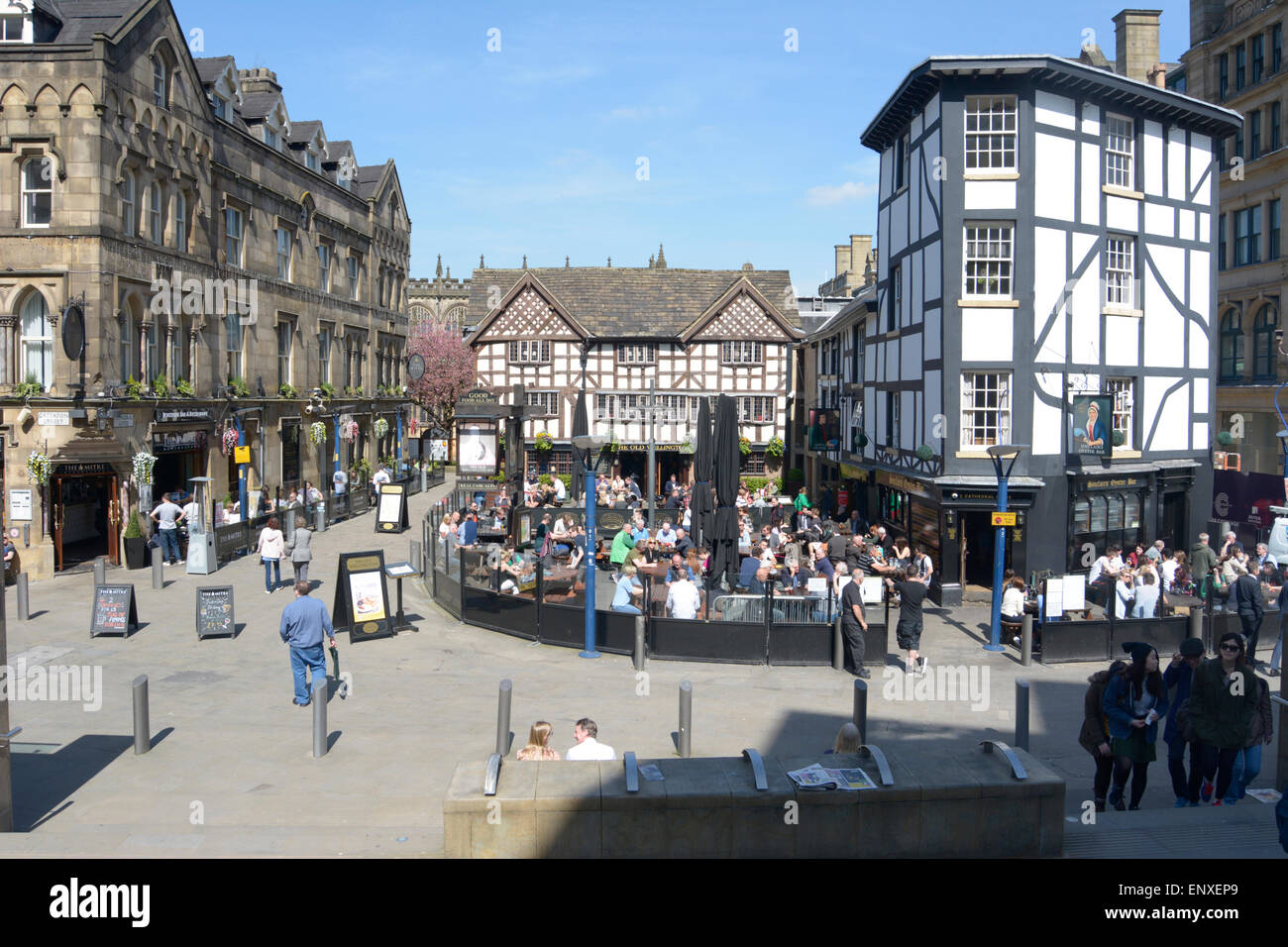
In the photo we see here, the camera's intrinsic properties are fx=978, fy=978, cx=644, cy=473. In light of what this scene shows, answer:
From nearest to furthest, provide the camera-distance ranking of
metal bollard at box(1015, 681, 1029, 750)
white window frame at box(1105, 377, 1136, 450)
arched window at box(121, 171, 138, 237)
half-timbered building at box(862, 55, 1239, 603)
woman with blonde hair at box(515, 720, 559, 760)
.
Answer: woman with blonde hair at box(515, 720, 559, 760)
metal bollard at box(1015, 681, 1029, 750)
half-timbered building at box(862, 55, 1239, 603)
white window frame at box(1105, 377, 1136, 450)
arched window at box(121, 171, 138, 237)

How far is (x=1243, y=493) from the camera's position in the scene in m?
30.0

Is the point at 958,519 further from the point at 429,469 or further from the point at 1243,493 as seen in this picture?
the point at 429,469

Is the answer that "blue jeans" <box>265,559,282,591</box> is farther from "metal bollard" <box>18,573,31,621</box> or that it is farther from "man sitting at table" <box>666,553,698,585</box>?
"man sitting at table" <box>666,553,698,585</box>

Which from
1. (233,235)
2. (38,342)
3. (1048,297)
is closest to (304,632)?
(38,342)

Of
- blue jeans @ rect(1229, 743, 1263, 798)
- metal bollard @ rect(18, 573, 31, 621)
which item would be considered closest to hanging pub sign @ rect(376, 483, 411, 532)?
metal bollard @ rect(18, 573, 31, 621)

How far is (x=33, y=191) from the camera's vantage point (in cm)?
2281

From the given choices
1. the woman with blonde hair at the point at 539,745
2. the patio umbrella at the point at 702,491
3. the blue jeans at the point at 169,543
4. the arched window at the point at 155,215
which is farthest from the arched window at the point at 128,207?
the woman with blonde hair at the point at 539,745

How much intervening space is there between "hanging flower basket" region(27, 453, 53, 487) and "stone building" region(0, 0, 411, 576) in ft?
1.45

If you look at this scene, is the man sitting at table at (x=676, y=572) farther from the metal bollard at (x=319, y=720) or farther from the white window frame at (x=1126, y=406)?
the white window frame at (x=1126, y=406)

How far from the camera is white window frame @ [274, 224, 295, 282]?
35.1 meters

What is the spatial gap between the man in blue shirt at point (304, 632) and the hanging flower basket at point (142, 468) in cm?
1364

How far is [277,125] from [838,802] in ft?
120
